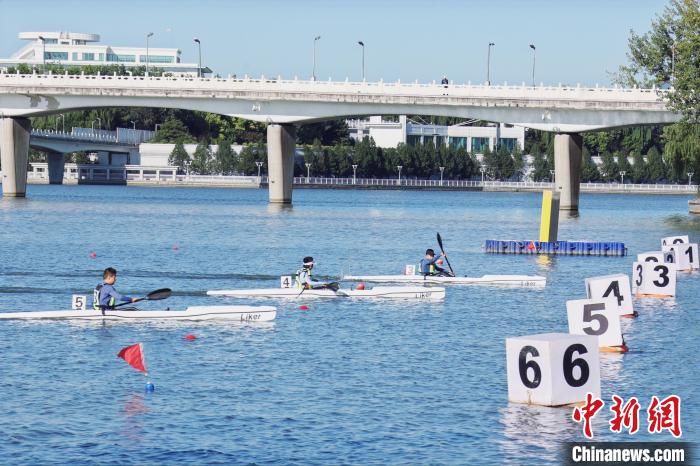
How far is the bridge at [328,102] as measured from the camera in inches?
4966

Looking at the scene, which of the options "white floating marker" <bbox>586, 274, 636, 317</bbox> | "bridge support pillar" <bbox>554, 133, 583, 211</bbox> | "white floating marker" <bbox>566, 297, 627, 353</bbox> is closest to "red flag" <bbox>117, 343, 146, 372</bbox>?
"white floating marker" <bbox>566, 297, 627, 353</bbox>

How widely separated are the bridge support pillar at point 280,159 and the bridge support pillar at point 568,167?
27045mm

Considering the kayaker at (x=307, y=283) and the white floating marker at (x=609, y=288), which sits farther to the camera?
the kayaker at (x=307, y=283)

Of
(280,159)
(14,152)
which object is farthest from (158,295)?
(14,152)

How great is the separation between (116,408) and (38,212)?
90270 mm

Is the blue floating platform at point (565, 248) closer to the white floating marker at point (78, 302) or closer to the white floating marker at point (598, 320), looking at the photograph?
the white floating marker at point (78, 302)

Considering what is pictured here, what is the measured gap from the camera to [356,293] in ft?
171

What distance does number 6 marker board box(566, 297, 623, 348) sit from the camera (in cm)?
3569

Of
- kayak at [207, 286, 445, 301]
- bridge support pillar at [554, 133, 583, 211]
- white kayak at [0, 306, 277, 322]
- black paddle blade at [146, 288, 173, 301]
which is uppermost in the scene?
bridge support pillar at [554, 133, 583, 211]

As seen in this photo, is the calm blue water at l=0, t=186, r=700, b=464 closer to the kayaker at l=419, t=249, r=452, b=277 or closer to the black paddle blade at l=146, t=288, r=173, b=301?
the black paddle blade at l=146, t=288, r=173, b=301

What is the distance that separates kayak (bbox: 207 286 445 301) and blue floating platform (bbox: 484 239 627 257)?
26300 mm

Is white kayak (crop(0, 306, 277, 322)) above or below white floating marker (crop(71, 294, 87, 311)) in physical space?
below

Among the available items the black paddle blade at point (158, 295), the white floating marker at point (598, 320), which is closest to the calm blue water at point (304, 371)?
the white floating marker at point (598, 320)

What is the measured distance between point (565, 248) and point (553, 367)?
4952 cm
